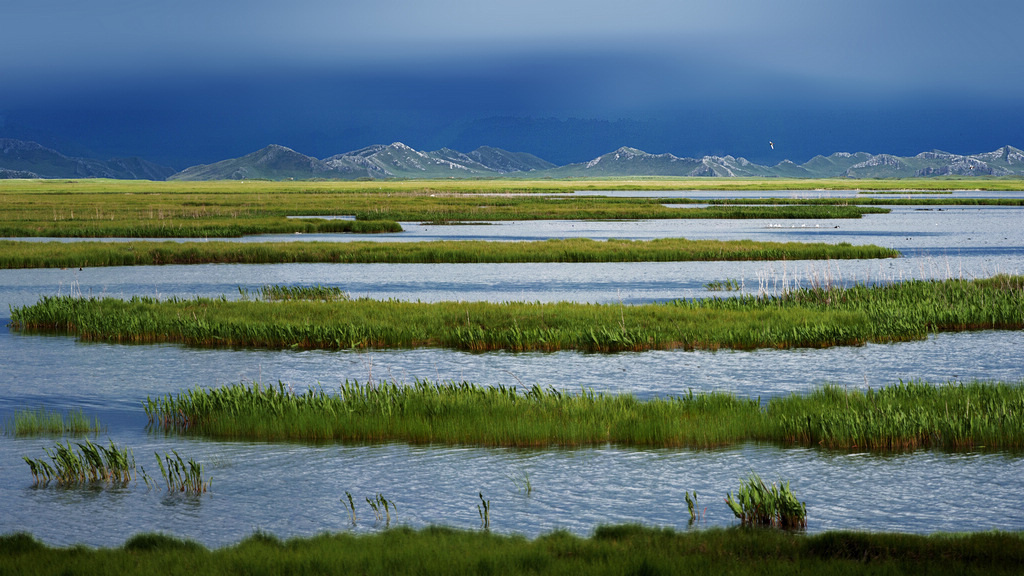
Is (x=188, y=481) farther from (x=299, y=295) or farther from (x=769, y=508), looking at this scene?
(x=299, y=295)

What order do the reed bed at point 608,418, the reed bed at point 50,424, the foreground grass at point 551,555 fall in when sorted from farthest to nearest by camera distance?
the reed bed at point 50,424 → the reed bed at point 608,418 → the foreground grass at point 551,555

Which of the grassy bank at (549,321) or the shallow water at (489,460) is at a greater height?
the grassy bank at (549,321)

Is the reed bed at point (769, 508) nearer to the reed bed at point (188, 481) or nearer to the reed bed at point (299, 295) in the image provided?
the reed bed at point (188, 481)

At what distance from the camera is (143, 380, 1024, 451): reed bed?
1669 centimetres

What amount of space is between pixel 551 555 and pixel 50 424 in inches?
496

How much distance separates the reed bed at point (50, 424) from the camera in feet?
61.5

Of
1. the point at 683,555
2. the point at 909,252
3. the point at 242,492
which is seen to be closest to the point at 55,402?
the point at 242,492

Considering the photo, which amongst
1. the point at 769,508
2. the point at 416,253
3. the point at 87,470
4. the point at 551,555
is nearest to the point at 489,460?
the point at 769,508

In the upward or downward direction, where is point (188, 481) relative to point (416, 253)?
downward

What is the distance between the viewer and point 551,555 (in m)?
10.8

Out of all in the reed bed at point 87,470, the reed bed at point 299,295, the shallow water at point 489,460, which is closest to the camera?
the shallow water at point 489,460

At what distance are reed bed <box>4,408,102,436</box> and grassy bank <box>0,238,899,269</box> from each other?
37562 mm

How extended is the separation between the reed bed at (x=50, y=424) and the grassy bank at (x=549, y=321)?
9.49 metres

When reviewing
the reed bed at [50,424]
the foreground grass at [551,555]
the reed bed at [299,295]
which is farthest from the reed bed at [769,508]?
the reed bed at [299,295]
